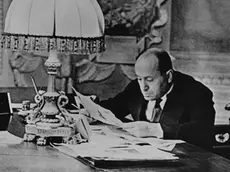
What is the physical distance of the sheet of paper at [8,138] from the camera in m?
1.90

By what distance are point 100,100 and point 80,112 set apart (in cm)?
46

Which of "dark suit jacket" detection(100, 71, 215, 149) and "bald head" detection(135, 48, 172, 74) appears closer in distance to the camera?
"dark suit jacket" detection(100, 71, 215, 149)

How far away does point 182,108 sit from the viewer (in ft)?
8.73

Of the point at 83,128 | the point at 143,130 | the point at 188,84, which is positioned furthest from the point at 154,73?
the point at 83,128

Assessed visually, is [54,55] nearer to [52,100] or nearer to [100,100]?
[52,100]

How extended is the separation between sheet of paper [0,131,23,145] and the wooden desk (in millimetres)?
48

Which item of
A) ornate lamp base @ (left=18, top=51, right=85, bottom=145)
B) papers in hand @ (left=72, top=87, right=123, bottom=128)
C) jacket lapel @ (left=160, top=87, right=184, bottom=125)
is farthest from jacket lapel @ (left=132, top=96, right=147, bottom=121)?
ornate lamp base @ (left=18, top=51, right=85, bottom=145)

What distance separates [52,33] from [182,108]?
105 centimetres

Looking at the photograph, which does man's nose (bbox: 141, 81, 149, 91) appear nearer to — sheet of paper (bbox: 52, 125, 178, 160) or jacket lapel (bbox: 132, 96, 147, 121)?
jacket lapel (bbox: 132, 96, 147, 121)

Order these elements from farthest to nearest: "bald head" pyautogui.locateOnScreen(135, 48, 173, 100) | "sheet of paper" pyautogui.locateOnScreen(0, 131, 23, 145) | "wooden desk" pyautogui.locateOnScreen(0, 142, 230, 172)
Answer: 1. "bald head" pyautogui.locateOnScreen(135, 48, 173, 100)
2. "sheet of paper" pyautogui.locateOnScreen(0, 131, 23, 145)
3. "wooden desk" pyautogui.locateOnScreen(0, 142, 230, 172)

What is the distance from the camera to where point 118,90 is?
9.25ft

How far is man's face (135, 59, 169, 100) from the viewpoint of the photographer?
8.82 ft

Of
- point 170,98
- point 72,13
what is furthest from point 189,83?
point 72,13

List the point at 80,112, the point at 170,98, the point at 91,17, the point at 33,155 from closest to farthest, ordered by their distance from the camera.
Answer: the point at 33,155, the point at 91,17, the point at 80,112, the point at 170,98
